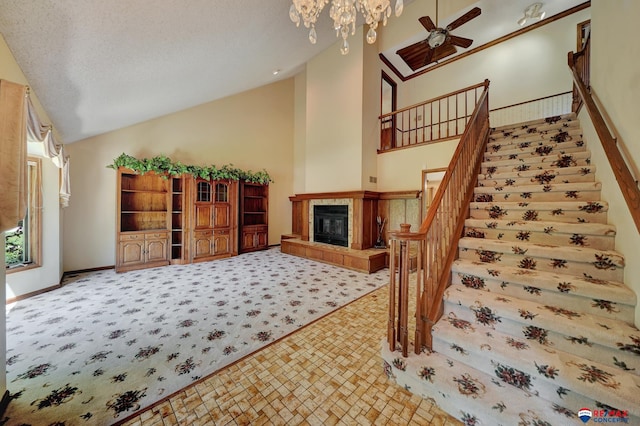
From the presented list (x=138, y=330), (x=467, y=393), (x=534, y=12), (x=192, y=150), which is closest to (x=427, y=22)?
(x=534, y=12)

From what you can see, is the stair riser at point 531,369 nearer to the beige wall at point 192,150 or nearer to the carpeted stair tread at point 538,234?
the carpeted stair tread at point 538,234

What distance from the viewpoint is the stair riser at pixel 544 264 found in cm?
162

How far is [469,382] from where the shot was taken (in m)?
1.42

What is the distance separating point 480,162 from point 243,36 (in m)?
3.95

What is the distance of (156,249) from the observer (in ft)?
15.6

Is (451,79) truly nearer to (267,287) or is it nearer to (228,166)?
(228,166)

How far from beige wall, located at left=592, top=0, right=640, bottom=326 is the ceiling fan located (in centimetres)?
206

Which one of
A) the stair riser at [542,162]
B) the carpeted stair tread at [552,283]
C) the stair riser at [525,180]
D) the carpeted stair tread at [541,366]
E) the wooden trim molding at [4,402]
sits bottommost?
the wooden trim molding at [4,402]

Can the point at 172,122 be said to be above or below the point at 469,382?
above

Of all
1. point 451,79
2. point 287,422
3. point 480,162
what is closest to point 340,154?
point 480,162

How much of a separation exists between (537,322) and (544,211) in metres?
1.35

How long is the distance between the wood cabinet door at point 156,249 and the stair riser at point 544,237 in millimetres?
5538

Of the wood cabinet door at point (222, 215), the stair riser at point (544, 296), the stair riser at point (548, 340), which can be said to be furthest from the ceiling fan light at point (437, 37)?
the wood cabinet door at point (222, 215)

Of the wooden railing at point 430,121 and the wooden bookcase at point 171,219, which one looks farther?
the wooden railing at point 430,121
